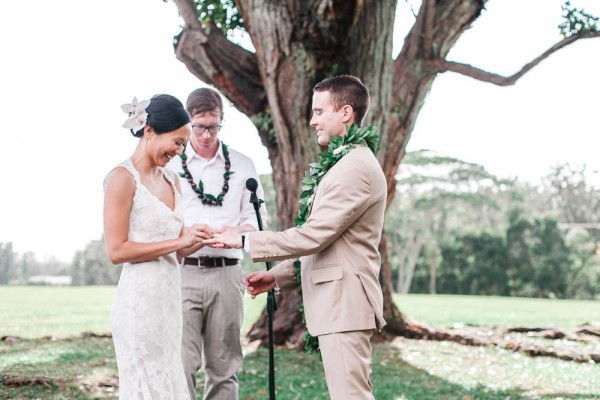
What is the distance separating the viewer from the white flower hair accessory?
3795mm

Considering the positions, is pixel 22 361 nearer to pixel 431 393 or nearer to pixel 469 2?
pixel 431 393

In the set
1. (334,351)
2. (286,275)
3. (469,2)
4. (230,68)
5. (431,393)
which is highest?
(469,2)

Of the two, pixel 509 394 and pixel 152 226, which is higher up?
pixel 152 226

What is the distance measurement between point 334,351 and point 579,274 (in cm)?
3066

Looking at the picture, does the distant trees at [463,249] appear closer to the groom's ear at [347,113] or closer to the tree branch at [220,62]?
the tree branch at [220,62]

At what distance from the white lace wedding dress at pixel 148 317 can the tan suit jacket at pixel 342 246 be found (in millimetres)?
507

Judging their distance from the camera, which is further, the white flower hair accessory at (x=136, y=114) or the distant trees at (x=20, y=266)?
the distant trees at (x=20, y=266)

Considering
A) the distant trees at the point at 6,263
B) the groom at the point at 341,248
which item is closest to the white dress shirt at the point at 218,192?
the groom at the point at 341,248

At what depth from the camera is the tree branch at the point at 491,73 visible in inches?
388

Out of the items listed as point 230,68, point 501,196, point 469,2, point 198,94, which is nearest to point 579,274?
point 501,196

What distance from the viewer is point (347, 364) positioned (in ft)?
12.2

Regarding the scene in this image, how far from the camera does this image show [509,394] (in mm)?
7434

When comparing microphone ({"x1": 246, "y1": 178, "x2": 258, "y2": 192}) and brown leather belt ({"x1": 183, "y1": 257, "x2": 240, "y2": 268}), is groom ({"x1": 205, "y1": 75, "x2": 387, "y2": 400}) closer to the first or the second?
microphone ({"x1": 246, "y1": 178, "x2": 258, "y2": 192})

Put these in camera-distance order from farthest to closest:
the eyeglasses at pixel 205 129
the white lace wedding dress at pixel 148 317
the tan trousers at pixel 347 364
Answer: the eyeglasses at pixel 205 129, the tan trousers at pixel 347 364, the white lace wedding dress at pixel 148 317
